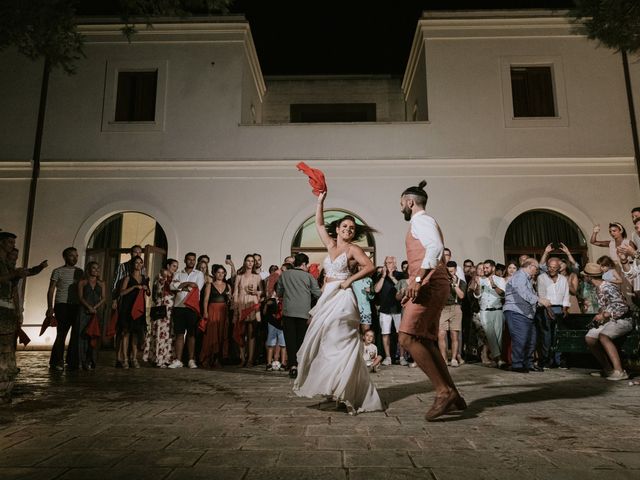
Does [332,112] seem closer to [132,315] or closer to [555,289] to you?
[555,289]

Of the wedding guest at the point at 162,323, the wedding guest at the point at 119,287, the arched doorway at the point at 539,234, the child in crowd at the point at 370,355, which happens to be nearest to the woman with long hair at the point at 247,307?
the wedding guest at the point at 162,323

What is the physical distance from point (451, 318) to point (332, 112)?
992cm

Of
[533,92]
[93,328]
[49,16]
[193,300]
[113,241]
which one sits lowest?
[93,328]

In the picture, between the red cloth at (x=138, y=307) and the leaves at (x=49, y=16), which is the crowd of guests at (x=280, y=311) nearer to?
the red cloth at (x=138, y=307)

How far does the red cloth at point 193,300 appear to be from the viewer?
8.05 m

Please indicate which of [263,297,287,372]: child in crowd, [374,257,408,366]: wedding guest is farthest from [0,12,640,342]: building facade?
[263,297,287,372]: child in crowd

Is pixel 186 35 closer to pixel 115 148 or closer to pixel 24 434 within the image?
pixel 115 148

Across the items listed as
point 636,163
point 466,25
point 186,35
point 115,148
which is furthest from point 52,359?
point 636,163

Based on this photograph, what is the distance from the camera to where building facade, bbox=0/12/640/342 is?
38.3 ft

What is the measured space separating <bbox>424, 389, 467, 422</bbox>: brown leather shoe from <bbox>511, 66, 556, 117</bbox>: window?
10.7 meters

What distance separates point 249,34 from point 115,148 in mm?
5102

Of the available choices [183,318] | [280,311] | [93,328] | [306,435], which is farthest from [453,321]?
[93,328]

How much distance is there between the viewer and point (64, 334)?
764 cm

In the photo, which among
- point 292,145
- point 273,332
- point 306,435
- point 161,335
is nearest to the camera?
point 306,435
